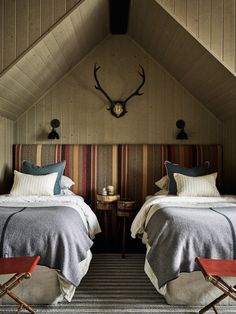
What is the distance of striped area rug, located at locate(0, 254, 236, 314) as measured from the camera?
2.19 meters

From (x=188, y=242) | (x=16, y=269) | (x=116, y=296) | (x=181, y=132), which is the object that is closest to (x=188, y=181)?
(x=181, y=132)

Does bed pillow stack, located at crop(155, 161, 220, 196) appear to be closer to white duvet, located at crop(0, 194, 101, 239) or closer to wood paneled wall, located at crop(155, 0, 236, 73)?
white duvet, located at crop(0, 194, 101, 239)

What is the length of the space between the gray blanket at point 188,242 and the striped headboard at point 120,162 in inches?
64.7

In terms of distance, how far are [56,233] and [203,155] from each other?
2.47 meters

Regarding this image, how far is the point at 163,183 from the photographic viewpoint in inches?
148

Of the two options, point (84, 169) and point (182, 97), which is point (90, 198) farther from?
point (182, 97)

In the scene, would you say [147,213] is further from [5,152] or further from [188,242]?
[5,152]

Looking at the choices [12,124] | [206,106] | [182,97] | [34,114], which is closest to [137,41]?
[182,97]

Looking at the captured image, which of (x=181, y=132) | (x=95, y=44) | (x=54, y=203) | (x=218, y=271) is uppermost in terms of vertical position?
(x=95, y=44)

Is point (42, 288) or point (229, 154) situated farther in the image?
point (229, 154)

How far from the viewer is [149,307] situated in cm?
224

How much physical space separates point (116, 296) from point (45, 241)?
0.76 meters

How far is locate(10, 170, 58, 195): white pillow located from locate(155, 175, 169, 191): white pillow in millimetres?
1278

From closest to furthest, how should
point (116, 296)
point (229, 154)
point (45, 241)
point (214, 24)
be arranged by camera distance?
point (45, 241)
point (116, 296)
point (214, 24)
point (229, 154)
